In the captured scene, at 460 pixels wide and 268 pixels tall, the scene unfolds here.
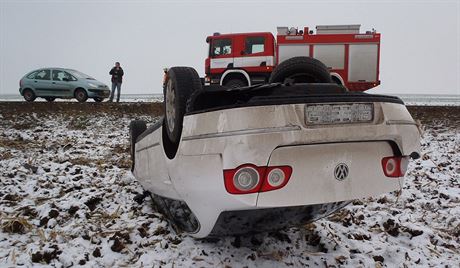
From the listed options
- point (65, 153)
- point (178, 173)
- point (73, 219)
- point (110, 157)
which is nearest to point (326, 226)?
point (178, 173)

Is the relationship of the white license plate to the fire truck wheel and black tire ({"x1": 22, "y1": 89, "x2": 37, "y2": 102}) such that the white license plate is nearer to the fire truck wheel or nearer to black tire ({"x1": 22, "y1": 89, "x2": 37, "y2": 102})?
the fire truck wheel

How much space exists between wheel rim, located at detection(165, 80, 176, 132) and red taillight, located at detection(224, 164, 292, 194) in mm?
584

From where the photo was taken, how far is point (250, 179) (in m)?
1.71

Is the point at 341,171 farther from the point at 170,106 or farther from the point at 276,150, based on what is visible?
the point at 170,106

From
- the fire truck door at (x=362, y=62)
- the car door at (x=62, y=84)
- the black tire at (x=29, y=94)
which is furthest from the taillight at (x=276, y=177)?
the black tire at (x=29, y=94)

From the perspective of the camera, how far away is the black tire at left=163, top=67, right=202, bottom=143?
2.05 metres

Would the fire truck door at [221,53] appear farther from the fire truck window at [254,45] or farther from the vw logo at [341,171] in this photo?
the vw logo at [341,171]

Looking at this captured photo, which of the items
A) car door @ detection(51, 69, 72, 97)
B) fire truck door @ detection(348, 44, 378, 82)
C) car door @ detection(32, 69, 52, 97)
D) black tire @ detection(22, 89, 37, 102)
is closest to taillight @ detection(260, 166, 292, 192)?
fire truck door @ detection(348, 44, 378, 82)

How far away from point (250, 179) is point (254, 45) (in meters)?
11.8

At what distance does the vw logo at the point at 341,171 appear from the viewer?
181 centimetres

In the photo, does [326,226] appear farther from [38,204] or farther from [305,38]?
[305,38]

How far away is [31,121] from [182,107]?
26.9 ft

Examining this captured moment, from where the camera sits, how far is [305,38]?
1330 centimetres

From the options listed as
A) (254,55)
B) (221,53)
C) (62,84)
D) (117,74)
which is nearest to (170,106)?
(254,55)
